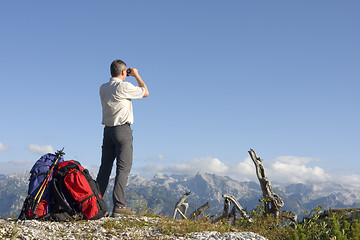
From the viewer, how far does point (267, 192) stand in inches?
560

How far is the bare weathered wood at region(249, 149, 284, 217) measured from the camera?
14047 millimetres

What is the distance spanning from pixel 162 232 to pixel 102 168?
2730 mm

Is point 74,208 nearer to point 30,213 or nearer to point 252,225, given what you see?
point 30,213

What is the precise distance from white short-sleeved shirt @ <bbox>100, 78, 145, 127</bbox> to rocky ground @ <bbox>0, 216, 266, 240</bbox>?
2529mm

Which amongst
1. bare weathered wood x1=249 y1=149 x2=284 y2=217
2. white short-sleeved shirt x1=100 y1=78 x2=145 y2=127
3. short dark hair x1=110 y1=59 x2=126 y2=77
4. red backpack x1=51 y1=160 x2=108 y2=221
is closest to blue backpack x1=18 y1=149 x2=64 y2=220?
red backpack x1=51 y1=160 x2=108 y2=221

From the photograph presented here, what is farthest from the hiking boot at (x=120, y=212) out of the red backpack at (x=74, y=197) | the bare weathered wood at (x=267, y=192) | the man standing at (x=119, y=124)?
the bare weathered wood at (x=267, y=192)

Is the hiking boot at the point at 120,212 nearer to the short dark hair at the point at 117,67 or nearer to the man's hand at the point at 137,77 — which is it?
the man's hand at the point at 137,77

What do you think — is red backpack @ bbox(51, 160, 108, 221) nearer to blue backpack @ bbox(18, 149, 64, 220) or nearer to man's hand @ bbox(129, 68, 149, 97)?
blue backpack @ bbox(18, 149, 64, 220)

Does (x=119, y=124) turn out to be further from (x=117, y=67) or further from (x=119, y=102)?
(x=117, y=67)

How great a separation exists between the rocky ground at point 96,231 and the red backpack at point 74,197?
10.3 inches

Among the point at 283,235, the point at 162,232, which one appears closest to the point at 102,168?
the point at 162,232

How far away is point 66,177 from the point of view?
27.6ft

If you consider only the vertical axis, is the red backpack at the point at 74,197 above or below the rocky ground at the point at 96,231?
above

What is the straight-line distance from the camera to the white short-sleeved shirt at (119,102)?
895 cm
